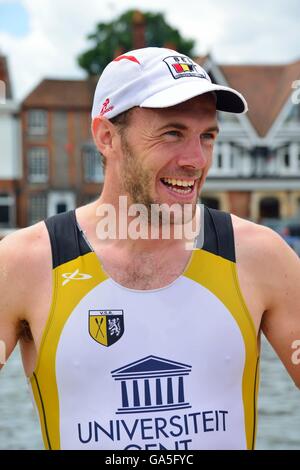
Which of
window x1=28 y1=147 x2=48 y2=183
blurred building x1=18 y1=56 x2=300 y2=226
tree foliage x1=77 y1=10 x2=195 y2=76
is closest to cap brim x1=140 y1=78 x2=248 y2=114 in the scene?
blurred building x1=18 y1=56 x2=300 y2=226

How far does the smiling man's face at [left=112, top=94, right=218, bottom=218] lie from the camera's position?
2.65m

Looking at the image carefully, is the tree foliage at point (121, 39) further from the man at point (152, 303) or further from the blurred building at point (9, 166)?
the man at point (152, 303)

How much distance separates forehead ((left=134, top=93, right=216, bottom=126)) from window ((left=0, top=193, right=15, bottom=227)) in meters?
50.7

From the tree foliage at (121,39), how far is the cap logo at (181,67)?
208 ft

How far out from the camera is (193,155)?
2.64 metres

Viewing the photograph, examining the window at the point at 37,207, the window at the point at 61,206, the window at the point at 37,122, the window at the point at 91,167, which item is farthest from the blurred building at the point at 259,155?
the window at the point at 37,122

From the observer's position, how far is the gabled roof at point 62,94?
5441 centimetres

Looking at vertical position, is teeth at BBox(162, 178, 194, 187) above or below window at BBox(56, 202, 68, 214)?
below

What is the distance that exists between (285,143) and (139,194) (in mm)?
52144

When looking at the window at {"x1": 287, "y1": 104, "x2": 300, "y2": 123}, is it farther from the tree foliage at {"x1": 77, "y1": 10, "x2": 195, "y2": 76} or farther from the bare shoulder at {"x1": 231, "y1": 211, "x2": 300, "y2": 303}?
the bare shoulder at {"x1": 231, "y1": 211, "x2": 300, "y2": 303}

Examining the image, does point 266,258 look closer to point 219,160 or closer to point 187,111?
point 187,111

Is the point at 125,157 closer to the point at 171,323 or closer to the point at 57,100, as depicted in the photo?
the point at 171,323

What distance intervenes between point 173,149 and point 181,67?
0.88ft

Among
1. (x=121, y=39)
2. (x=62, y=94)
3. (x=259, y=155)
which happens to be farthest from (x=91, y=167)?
(x=121, y=39)
